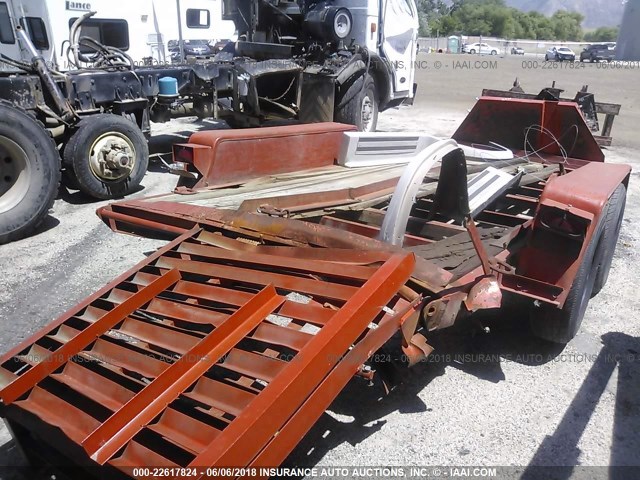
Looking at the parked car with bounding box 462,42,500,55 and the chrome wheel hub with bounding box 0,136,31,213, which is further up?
the chrome wheel hub with bounding box 0,136,31,213

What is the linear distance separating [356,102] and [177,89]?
2599mm

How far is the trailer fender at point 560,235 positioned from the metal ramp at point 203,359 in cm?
96

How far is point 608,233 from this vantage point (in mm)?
3695

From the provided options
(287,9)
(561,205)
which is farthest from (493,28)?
(561,205)

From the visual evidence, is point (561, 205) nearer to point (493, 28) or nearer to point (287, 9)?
point (287, 9)

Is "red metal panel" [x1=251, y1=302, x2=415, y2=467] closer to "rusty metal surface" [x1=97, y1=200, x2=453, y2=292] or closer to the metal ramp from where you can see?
the metal ramp

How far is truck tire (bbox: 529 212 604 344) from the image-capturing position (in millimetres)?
3143

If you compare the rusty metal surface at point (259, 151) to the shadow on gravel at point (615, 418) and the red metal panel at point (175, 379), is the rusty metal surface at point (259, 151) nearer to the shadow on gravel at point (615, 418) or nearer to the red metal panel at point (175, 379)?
the red metal panel at point (175, 379)

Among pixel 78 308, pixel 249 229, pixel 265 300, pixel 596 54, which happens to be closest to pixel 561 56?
pixel 596 54

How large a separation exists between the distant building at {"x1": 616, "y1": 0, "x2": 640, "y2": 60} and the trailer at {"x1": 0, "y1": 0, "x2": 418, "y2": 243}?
1940 inches

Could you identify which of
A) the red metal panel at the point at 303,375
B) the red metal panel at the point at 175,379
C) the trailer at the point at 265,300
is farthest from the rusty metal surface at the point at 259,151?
the red metal panel at the point at 303,375

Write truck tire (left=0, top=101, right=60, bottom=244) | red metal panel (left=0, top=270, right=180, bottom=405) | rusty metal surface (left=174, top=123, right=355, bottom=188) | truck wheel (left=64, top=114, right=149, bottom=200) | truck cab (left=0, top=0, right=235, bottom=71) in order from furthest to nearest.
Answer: truck cab (left=0, top=0, right=235, bottom=71)
truck wheel (left=64, top=114, right=149, bottom=200)
truck tire (left=0, top=101, right=60, bottom=244)
rusty metal surface (left=174, top=123, right=355, bottom=188)
red metal panel (left=0, top=270, right=180, bottom=405)

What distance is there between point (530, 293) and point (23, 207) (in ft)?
14.2

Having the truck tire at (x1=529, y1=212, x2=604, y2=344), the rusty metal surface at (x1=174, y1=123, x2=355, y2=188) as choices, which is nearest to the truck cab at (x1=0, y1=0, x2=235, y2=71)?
the rusty metal surface at (x1=174, y1=123, x2=355, y2=188)
